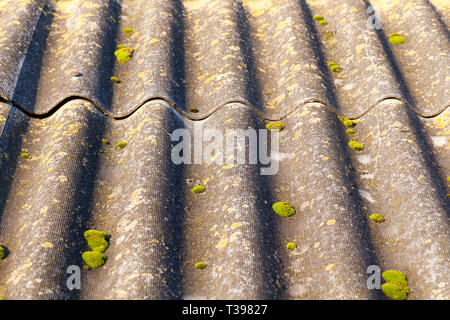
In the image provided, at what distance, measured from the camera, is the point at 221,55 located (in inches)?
263

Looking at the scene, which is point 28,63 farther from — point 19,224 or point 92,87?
point 19,224

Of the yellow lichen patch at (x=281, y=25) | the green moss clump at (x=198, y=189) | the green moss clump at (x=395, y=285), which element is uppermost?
the yellow lichen patch at (x=281, y=25)

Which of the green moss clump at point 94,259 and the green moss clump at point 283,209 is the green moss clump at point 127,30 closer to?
the green moss clump at point 283,209

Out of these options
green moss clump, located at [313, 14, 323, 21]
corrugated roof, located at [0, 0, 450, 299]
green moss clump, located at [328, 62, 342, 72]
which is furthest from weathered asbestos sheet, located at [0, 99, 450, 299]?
green moss clump, located at [313, 14, 323, 21]

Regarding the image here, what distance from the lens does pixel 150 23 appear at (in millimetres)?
7242

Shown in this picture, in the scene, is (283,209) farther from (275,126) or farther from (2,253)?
(2,253)

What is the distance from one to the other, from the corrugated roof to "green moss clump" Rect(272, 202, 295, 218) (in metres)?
0.06

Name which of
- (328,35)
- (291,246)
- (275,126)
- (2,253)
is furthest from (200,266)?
(328,35)

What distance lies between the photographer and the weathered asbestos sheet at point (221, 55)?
6.04 m

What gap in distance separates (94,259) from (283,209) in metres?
1.86

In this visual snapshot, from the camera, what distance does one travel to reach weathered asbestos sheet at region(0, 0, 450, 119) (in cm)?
604

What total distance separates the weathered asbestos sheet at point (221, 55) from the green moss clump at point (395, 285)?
2526 millimetres

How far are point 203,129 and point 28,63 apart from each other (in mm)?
2767

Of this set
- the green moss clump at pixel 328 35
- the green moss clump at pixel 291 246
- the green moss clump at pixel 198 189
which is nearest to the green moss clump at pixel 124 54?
the green moss clump at pixel 198 189
